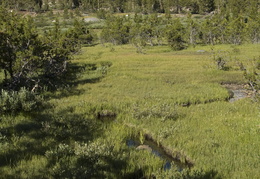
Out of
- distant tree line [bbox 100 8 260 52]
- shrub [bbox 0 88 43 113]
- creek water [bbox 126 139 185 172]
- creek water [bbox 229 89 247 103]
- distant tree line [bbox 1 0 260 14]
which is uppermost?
distant tree line [bbox 1 0 260 14]

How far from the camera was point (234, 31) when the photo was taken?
6406 centimetres

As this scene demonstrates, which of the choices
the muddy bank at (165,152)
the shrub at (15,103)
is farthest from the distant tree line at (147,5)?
the muddy bank at (165,152)

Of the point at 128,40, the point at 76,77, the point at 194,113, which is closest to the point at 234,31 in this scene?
the point at 128,40

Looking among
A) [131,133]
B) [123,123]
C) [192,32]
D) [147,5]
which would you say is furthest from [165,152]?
[147,5]

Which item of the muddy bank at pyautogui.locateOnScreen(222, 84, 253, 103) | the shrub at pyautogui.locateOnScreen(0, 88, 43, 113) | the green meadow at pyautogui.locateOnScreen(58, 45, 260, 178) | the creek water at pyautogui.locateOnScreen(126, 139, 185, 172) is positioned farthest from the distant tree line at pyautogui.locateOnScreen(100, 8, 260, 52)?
Result: the creek water at pyautogui.locateOnScreen(126, 139, 185, 172)

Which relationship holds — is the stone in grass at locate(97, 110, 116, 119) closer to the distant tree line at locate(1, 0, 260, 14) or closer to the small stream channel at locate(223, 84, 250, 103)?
the small stream channel at locate(223, 84, 250, 103)

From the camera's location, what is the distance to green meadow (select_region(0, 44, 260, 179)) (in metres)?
7.67

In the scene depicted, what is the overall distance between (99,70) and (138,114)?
52.5 feet

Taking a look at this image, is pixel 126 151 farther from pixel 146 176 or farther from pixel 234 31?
pixel 234 31

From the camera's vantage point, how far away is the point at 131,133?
11758 mm

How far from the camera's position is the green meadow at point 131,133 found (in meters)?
7.67

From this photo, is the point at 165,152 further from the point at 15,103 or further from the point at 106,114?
the point at 15,103

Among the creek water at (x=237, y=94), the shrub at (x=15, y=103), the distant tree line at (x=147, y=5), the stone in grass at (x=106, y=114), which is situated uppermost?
the distant tree line at (x=147, y=5)

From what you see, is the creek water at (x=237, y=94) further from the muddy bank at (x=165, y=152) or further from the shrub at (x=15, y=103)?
the shrub at (x=15, y=103)
